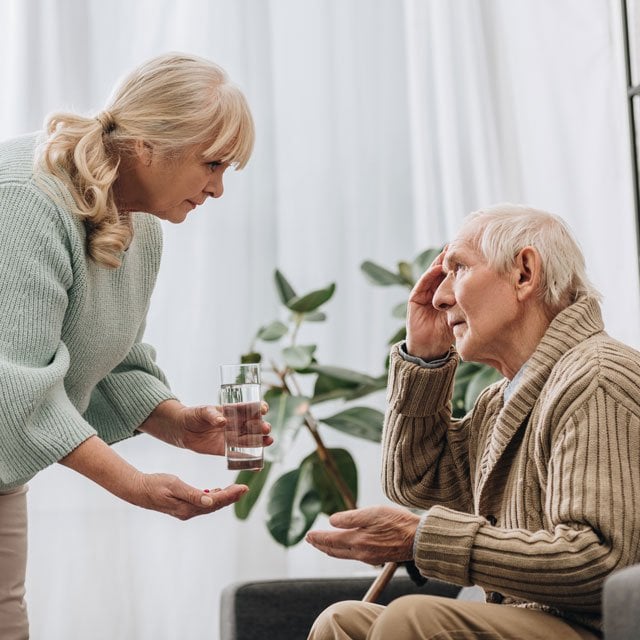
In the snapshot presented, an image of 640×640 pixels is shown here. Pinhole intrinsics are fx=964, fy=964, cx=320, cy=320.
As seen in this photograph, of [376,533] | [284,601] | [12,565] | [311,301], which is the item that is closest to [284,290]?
[311,301]

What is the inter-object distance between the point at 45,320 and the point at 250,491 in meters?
1.44

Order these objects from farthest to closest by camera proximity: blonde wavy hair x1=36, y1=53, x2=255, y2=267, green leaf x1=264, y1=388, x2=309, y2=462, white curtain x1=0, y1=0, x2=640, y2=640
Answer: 1. white curtain x1=0, y1=0, x2=640, y2=640
2. green leaf x1=264, y1=388, x2=309, y2=462
3. blonde wavy hair x1=36, y1=53, x2=255, y2=267

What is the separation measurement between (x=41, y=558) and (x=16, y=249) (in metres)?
1.88

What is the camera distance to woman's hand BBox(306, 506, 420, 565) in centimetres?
138

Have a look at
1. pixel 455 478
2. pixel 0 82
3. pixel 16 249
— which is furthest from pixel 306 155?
pixel 16 249

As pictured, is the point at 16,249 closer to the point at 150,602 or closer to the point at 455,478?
the point at 455,478

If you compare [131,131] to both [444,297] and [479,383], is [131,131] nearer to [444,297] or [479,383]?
[444,297]

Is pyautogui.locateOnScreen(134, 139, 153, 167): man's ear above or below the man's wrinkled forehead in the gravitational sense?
above

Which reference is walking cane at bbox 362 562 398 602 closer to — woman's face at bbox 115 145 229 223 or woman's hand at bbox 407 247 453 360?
woman's hand at bbox 407 247 453 360

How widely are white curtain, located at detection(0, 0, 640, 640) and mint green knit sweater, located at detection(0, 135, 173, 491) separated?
5.08 ft

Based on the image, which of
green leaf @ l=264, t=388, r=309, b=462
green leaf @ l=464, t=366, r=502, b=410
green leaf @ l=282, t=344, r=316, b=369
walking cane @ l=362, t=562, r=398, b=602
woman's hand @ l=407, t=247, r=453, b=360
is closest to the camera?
woman's hand @ l=407, t=247, r=453, b=360

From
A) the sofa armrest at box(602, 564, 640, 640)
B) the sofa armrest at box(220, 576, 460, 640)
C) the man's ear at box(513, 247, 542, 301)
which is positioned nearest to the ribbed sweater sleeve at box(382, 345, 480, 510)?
the man's ear at box(513, 247, 542, 301)

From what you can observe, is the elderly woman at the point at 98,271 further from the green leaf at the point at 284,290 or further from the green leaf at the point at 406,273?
the green leaf at the point at 406,273

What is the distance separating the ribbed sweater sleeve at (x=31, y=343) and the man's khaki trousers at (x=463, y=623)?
0.52m
